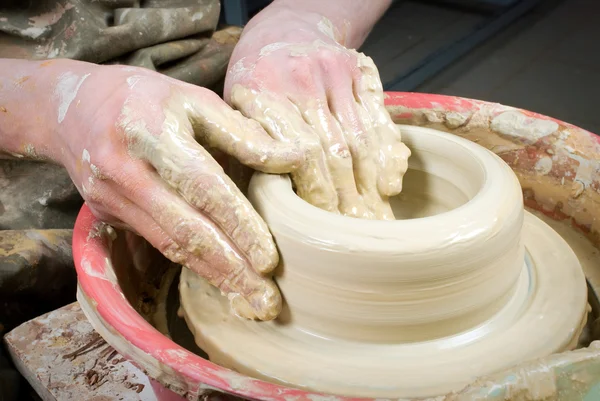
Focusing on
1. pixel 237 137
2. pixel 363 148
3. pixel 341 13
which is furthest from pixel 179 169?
pixel 341 13

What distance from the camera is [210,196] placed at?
0.82 m

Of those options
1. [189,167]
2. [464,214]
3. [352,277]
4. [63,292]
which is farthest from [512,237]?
[63,292]

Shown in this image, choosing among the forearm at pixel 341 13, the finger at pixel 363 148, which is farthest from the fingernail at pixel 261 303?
the forearm at pixel 341 13

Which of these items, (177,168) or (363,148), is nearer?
(177,168)

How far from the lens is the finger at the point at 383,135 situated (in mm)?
1012

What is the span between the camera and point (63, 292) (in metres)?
1.32

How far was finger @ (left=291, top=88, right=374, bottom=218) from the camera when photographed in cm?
97

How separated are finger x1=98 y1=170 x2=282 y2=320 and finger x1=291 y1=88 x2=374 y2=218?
21cm

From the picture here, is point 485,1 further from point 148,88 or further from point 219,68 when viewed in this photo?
point 148,88

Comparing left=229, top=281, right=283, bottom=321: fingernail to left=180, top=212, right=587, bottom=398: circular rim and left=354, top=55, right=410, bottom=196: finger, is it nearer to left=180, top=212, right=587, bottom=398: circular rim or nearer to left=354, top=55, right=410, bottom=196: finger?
left=180, top=212, right=587, bottom=398: circular rim

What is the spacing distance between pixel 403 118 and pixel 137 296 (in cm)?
69

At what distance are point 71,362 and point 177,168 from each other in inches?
22.2

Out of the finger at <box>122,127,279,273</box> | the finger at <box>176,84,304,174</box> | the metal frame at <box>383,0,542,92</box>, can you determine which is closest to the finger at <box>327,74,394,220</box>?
the finger at <box>176,84,304,174</box>

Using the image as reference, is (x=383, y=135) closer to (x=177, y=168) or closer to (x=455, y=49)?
(x=177, y=168)
